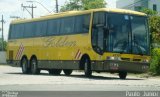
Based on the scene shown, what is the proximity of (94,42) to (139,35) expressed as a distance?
7.99 feet

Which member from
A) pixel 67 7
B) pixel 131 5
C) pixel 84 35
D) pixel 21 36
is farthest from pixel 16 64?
pixel 131 5

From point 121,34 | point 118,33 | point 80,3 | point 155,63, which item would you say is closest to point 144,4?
point 80,3

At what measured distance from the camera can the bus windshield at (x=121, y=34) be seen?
95.5 ft

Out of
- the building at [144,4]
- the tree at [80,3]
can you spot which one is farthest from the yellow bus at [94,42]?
the building at [144,4]

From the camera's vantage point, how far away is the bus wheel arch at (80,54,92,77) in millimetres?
30503

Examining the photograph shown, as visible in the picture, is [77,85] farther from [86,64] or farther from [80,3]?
[80,3]

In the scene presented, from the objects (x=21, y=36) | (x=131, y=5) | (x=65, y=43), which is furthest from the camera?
(x=131, y=5)

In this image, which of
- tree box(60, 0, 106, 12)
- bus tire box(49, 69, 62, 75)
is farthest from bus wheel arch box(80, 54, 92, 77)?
tree box(60, 0, 106, 12)

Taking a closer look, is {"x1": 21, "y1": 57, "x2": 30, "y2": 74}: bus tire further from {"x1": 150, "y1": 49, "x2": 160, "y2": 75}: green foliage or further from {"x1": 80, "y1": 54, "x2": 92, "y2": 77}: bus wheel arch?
{"x1": 150, "y1": 49, "x2": 160, "y2": 75}: green foliage

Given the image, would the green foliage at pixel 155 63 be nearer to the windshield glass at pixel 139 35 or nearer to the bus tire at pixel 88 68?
the windshield glass at pixel 139 35

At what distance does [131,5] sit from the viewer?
9750 centimetres

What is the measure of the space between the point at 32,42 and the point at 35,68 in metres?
1.96

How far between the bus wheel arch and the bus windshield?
42.3 inches

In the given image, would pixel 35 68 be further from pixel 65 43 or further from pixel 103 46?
pixel 103 46
